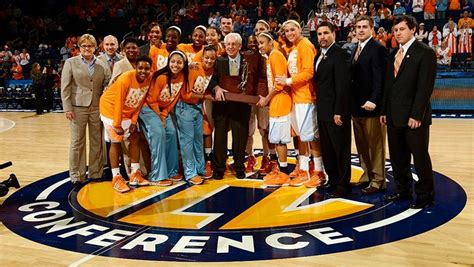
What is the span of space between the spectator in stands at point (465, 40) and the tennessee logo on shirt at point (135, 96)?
28.8 feet

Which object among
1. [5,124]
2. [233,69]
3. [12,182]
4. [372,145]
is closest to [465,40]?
[372,145]

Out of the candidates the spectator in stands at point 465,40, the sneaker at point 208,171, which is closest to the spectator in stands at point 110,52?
the sneaker at point 208,171

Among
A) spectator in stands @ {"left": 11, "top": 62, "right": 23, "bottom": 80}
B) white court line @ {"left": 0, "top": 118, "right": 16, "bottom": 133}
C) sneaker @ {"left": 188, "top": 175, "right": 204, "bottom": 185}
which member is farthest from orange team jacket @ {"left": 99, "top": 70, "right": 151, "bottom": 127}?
spectator in stands @ {"left": 11, "top": 62, "right": 23, "bottom": 80}

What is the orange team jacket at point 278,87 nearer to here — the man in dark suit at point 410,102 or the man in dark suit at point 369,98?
the man in dark suit at point 369,98

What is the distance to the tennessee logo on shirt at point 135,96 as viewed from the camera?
4.68 metres

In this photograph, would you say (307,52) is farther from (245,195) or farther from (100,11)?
(100,11)

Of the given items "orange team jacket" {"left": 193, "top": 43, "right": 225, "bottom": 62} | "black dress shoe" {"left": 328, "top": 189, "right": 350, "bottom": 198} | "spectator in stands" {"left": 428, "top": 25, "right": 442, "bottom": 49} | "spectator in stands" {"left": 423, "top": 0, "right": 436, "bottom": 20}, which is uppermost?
"spectator in stands" {"left": 423, "top": 0, "right": 436, "bottom": 20}

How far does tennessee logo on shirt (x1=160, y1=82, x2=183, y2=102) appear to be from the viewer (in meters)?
4.88

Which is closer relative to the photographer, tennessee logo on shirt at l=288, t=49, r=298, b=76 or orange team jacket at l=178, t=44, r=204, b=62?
tennessee logo on shirt at l=288, t=49, r=298, b=76

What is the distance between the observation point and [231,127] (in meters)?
5.14

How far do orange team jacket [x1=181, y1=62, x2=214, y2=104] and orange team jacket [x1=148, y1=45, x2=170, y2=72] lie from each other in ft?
1.49

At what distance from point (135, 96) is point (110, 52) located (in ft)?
2.99

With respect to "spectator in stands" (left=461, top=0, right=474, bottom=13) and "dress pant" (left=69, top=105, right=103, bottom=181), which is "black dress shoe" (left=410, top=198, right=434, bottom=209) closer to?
"dress pant" (left=69, top=105, right=103, bottom=181)

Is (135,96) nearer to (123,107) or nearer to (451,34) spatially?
(123,107)
